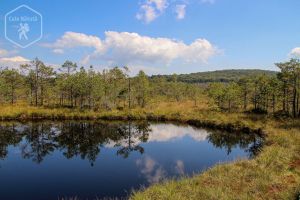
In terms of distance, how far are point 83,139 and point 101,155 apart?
7.75 m

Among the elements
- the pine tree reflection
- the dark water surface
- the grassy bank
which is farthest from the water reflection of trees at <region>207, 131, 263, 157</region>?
the pine tree reflection

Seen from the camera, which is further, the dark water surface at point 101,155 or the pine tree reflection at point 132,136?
the pine tree reflection at point 132,136

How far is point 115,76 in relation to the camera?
67688mm

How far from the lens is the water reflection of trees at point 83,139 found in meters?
28.5

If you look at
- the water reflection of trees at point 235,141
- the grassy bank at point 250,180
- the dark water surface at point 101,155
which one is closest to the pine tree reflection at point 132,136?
the dark water surface at point 101,155

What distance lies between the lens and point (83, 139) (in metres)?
34.1

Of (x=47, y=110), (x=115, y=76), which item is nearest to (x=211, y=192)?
(x=47, y=110)

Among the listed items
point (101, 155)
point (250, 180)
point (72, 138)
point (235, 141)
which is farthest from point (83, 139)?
point (250, 180)

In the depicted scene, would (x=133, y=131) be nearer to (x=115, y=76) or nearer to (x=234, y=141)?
(x=234, y=141)

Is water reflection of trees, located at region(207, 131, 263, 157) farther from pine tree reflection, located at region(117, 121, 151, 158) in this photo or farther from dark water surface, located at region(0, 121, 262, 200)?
pine tree reflection, located at region(117, 121, 151, 158)

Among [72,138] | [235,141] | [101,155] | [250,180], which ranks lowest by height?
[101,155]

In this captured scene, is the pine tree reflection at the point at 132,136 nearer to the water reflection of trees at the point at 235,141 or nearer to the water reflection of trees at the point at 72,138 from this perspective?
the water reflection of trees at the point at 72,138

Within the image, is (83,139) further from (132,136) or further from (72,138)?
(132,136)

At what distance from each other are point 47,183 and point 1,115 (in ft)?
110
